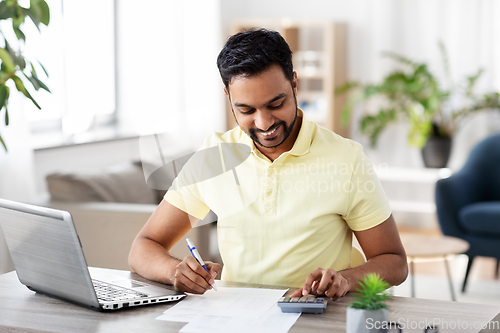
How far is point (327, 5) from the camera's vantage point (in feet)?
18.2

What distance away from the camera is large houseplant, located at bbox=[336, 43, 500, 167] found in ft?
15.5

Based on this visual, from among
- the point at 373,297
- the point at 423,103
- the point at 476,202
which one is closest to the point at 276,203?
the point at 373,297

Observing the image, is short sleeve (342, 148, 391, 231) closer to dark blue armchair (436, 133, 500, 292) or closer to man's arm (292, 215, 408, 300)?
man's arm (292, 215, 408, 300)

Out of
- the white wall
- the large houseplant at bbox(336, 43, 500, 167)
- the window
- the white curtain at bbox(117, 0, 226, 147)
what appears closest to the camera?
the window

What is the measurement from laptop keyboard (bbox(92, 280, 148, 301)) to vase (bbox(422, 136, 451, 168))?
12.8 ft

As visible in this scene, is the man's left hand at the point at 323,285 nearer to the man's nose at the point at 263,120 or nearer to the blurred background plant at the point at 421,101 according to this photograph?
the man's nose at the point at 263,120

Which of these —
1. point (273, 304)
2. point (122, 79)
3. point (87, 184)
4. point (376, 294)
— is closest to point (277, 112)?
point (273, 304)

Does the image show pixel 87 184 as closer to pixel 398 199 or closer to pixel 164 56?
pixel 164 56

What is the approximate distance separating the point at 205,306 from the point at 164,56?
12.0 ft

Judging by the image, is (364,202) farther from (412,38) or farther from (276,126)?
(412,38)

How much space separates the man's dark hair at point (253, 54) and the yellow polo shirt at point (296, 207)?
0.21 meters

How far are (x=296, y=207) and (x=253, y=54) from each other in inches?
14.3

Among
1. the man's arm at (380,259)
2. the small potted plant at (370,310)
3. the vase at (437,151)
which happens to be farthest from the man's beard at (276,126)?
the vase at (437,151)

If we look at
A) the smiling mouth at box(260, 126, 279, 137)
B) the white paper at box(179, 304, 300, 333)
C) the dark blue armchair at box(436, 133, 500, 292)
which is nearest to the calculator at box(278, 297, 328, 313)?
the white paper at box(179, 304, 300, 333)
